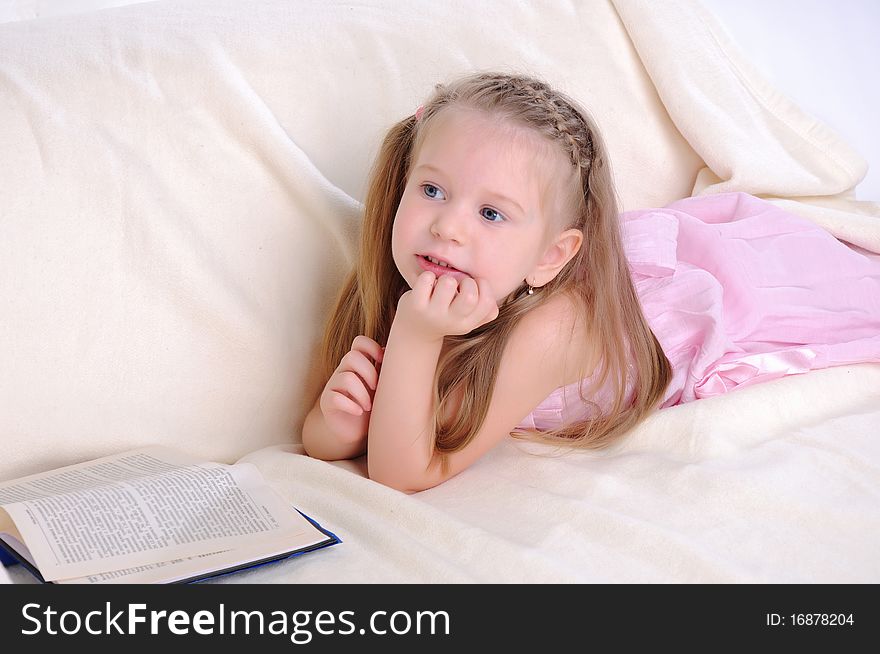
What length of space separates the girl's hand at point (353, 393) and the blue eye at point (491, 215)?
0.71ft

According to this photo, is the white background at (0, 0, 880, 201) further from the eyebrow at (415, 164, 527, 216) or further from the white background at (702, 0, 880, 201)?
the eyebrow at (415, 164, 527, 216)

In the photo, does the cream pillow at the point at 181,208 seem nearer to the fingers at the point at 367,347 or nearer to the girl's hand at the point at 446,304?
the fingers at the point at 367,347

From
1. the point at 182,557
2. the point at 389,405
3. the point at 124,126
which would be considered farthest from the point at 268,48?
the point at 182,557

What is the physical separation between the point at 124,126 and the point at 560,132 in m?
0.50

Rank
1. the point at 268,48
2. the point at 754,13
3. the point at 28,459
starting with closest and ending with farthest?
the point at 28,459, the point at 268,48, the point at 754,13

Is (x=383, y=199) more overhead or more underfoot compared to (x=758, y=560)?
more overhead

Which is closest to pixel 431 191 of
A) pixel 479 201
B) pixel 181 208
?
pixel 479 201

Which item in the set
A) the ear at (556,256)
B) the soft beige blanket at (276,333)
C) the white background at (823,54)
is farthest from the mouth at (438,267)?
the white background at (823,54)

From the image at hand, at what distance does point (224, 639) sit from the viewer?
81 centimetres

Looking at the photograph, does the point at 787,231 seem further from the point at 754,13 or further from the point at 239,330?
the point at 239,330

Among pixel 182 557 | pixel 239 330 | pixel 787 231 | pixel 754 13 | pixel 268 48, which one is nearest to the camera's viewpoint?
pixel 182 557

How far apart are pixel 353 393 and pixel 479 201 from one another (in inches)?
10.3

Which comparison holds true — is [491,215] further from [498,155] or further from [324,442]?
[324,442]

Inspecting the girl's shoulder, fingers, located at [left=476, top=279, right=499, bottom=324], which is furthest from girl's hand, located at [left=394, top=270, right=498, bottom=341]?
the girl's shoulder
